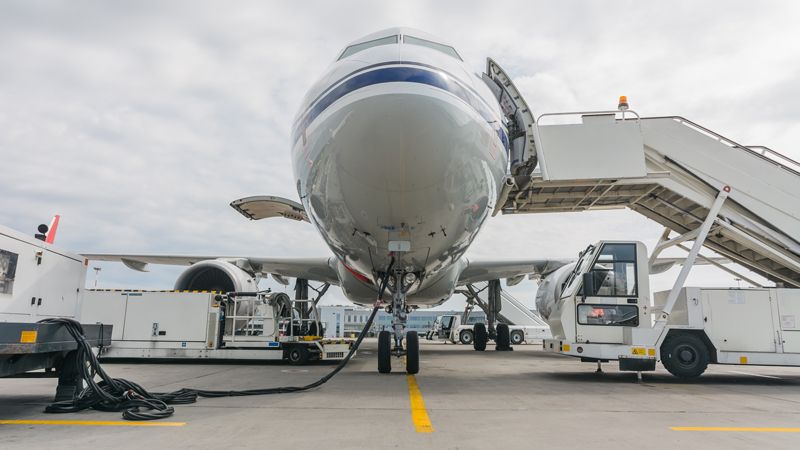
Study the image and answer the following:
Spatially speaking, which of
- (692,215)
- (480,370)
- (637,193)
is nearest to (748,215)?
(692,215)

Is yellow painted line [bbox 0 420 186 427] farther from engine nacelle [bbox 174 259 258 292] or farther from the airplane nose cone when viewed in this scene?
engine nacelle [bbox 174 259 258 292]

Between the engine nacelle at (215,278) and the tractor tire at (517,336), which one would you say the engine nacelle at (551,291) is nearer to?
the engine nacelle at (215,278)

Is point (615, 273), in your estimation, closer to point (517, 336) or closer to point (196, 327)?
point (196, 327)

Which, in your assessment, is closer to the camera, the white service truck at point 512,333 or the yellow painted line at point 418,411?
the yellow painted line at point 418,411

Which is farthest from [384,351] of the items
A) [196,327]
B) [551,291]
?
[196,327]

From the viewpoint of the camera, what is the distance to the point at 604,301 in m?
8.19

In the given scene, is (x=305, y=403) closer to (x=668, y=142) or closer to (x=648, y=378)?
(x=648, y=378)

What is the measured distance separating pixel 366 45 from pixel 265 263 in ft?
30.0

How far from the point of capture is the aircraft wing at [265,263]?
45.4 feet

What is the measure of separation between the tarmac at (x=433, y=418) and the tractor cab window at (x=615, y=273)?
56.1 inches

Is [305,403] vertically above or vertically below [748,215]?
→ below

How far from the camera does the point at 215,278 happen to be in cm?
1260

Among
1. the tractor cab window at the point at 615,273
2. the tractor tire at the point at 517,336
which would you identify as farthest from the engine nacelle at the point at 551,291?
the tractor tire at the point at 517,336

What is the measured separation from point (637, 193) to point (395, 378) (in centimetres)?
547
